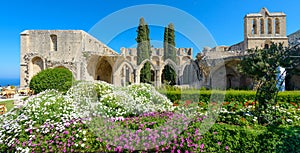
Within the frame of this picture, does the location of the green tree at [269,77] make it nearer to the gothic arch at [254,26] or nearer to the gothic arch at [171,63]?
the gothic arch at [254,26]

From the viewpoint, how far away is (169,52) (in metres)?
21.1

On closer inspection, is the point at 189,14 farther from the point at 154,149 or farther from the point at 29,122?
the point at 29,122

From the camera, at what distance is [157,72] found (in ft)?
63.3

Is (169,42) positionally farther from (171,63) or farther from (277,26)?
(277,26)

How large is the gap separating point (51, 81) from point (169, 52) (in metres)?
14.8

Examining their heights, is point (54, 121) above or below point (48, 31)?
below

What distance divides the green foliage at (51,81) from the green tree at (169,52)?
12.5m

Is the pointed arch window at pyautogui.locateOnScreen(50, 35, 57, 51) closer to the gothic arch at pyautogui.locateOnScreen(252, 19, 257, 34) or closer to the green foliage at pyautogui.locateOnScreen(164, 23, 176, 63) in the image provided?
the green foliage at pyautogui.locateOnScreen(164, 23, 176, 63)

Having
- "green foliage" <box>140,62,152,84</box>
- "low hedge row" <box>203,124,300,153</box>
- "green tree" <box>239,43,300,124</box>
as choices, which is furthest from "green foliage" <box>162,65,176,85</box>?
"low hedge row" <box>203,124,300,153</box>

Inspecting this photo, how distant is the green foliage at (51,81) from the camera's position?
9.45 meters

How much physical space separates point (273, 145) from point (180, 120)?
1.57 meters

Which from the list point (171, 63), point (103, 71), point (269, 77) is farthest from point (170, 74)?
point (269, 77)

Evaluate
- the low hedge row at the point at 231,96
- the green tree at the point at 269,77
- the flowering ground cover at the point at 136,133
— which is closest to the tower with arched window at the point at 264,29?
the low hedge row at the point at 231,96

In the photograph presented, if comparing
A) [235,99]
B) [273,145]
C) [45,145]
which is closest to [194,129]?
[273,145]
